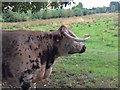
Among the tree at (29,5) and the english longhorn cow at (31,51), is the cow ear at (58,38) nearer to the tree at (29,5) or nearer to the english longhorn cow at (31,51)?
the english longhorn cow at (31,51)

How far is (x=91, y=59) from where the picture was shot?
13031 millimetres

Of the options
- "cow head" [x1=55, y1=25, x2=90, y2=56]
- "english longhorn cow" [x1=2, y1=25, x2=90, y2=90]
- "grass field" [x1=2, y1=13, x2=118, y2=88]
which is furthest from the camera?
"grass field" [x1=2, y1=13, x2=118, y2=88]

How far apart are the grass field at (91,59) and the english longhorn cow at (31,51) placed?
188 centimetres

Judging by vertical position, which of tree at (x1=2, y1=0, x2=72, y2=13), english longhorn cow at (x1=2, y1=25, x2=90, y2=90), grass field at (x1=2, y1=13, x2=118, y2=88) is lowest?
grass field at (x1=2, y1=13, x2=118, y2=88)

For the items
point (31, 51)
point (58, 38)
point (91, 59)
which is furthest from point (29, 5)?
point (91, 59)

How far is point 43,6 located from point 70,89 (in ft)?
7.34

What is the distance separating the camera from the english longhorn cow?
714 centimetres

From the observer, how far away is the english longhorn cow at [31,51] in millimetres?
7145

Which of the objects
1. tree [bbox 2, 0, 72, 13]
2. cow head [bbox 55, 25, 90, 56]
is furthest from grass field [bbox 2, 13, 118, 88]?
cow head [bbox 55, 25, 90, 56]

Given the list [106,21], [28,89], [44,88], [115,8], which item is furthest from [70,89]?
[106,21]

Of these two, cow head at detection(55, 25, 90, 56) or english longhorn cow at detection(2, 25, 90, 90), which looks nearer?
english longhorn cow at detection(2, 25, 90, 90)

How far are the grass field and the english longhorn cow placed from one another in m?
1.88

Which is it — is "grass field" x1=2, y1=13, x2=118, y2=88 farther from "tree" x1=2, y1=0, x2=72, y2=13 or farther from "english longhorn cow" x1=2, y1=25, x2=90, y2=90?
"english longhorn cow" x1=2, y1=25, x2=90, y2=90

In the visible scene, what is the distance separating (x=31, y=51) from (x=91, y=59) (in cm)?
599
